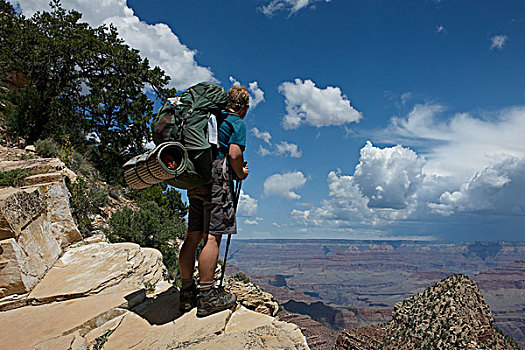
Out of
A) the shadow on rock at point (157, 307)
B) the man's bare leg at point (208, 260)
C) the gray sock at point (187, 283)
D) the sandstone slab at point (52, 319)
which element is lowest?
the sandstone slab at point (52, 319)

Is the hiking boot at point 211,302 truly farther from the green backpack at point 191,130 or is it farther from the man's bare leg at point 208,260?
the green backpack at point 191,130

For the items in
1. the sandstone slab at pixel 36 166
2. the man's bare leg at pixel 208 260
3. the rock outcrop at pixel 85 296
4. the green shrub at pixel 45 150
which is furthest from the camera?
the green shrub at pixel 45 150

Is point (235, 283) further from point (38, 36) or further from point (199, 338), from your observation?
point (38, 36)

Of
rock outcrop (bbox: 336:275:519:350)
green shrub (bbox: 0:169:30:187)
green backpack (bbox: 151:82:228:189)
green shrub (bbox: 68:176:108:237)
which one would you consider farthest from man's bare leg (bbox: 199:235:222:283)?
rock outcrop (bbox: 336:275:519:350)

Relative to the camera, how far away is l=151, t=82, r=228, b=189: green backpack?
3492 millimetres

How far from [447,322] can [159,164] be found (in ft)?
131

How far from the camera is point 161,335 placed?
3.48m

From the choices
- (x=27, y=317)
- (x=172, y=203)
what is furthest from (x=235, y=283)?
(x=172, y=203)

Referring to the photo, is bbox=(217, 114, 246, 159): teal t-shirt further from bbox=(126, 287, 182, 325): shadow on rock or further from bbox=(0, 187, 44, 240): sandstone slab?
bbox=(0, 187, 44, 240): sandstone slab

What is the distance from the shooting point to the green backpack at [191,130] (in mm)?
3492

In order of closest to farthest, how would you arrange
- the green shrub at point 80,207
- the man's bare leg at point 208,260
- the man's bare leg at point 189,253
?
the man's bare leg at point 208,260, the man's bare leg at point 189,253, the green shrub at point 80,207

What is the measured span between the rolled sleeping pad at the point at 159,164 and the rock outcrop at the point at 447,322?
121 feet

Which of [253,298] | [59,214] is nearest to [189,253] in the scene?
[253,298]

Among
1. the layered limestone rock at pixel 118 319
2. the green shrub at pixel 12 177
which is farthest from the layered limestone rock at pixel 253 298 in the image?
the green shrub at pixel 12 177
